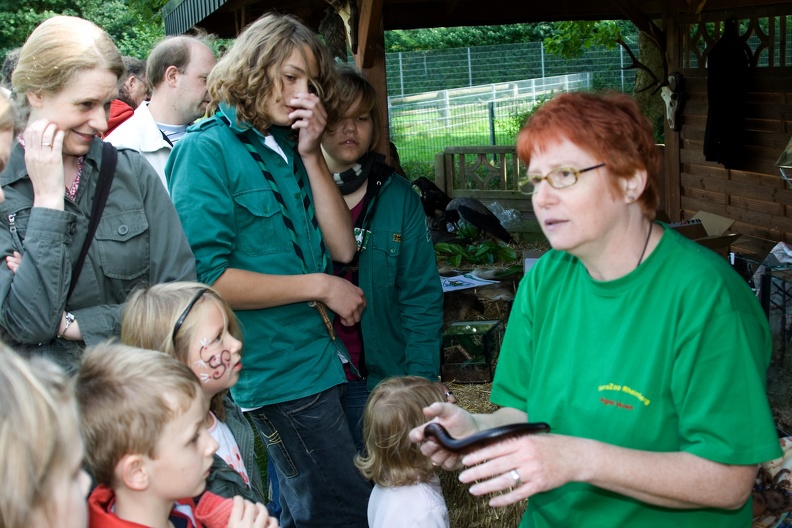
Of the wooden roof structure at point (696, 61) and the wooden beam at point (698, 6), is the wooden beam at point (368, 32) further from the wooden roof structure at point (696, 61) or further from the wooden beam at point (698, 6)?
the wooden beam at point (698, 6)

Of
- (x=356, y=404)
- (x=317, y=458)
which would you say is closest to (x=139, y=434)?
(x=317, y=458)

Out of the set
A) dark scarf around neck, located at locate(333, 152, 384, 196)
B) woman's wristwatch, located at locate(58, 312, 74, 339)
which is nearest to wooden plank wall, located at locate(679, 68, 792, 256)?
dark scarf around neck, located at locate(333, 152, 384, 196)

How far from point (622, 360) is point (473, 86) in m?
22.6

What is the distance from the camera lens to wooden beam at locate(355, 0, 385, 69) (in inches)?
182

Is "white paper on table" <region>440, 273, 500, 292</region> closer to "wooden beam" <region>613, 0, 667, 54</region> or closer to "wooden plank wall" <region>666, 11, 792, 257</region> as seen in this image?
"wooden plank wall" <region>666, 11, 792, 257</region>

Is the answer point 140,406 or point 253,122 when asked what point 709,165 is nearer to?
point 253,122

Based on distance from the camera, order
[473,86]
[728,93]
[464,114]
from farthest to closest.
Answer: [473,86] < [464,114] < [728,93]

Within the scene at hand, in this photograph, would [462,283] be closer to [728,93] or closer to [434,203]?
[728,93]

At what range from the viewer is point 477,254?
7930mm

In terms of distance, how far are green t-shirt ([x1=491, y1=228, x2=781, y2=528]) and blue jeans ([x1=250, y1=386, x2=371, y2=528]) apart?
100 cm

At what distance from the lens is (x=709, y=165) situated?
880 cm

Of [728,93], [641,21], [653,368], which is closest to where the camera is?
[653,368]

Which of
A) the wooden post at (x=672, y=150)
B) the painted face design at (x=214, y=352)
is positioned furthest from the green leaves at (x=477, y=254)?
the painted face design at (x=214, y=352)

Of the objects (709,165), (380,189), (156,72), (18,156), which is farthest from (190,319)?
(709,165)
